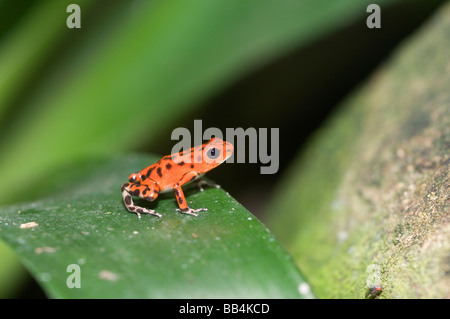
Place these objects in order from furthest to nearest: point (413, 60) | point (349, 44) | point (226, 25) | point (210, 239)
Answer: point (349, 44) < point (226, 25) < point (413, 60) < point (210, 239)

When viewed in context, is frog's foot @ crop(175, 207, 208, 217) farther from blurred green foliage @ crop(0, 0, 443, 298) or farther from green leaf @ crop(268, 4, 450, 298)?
blurred green foliage @ crop(0, 0, 443, 298)

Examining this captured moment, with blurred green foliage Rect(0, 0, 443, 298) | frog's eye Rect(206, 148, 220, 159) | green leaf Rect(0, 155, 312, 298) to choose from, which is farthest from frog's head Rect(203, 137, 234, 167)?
blurred green foliage Rect(0, 0, 443, 298)

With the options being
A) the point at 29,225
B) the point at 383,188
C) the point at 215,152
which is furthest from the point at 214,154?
the point at 29,225

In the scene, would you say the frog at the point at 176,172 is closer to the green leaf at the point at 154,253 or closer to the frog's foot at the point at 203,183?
the frog's foot at the point at 203,183

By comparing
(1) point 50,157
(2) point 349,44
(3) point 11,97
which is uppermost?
(2) point 349,44
